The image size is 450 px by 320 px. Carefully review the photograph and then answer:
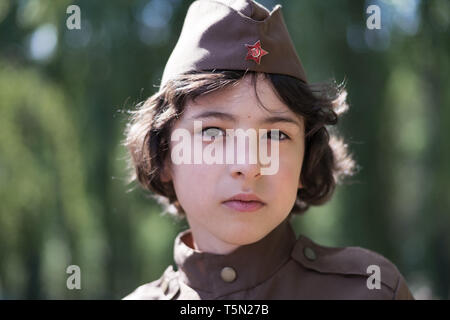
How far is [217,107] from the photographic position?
3.95ft

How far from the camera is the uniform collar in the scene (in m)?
1.24

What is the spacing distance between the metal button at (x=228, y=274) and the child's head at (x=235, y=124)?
83 mm

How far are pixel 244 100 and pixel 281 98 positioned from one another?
106 mm

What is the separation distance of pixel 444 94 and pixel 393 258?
1.19 meters

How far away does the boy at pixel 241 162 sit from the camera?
1185mm

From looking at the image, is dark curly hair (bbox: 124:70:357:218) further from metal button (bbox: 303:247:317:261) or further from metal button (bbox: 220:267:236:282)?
metal button (bbox: 220:267:236:282)

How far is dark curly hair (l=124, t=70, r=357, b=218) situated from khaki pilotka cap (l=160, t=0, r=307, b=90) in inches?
0.9

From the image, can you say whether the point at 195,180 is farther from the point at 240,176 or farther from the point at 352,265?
the point at 352,265

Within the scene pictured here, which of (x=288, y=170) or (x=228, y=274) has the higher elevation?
(x=288, y=170)

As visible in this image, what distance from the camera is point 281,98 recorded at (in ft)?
4.08
